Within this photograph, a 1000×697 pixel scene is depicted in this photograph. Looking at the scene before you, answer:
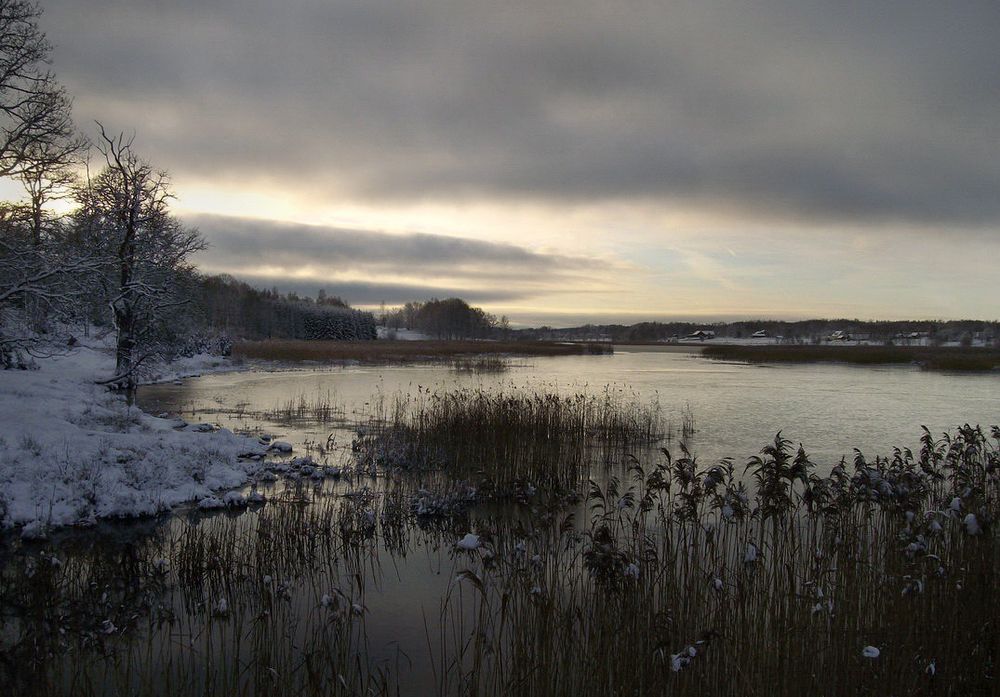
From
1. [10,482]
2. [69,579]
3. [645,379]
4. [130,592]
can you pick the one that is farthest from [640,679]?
[645,379]

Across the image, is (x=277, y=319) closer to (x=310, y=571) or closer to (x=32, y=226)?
(x=32, y=226)

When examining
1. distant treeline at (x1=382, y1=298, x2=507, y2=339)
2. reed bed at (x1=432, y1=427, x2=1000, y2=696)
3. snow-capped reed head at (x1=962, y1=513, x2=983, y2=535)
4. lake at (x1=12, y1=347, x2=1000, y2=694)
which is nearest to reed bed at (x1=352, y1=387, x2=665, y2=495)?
lake at (x1=12, y1=347, x2=1000, y2=694)

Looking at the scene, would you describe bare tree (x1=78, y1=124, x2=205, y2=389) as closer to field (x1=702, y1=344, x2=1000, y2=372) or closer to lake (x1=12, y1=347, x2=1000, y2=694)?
lake (x1=12, y1=347, x2=1000, y2=694)

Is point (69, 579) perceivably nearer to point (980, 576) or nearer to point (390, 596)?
point (390, 596)

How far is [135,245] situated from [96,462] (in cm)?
1139

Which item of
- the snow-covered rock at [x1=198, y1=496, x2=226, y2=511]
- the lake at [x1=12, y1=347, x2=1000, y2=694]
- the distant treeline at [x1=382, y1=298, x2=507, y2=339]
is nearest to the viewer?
the lake at [x1=12, y1=347, x2=1000, y2=694]

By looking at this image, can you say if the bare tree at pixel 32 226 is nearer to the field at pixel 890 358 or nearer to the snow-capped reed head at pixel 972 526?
the snow-capped reed head at pixel 972 526

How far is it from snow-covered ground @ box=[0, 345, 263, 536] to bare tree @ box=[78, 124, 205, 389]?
4054 millimetres

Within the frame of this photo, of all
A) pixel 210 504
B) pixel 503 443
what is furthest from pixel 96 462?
pixel 503 443

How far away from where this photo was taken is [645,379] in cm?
3781

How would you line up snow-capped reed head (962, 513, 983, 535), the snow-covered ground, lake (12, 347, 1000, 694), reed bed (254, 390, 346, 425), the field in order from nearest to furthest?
snow-capped reed head (962, 513, 983, 535) < lake (12, 347, 1000, 694) < the snow-covered ground < reed bed (254, 390, 346, 425) < the field

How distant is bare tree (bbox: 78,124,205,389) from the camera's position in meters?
19.3

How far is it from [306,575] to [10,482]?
6059 millimetres

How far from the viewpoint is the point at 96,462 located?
1085 cm
